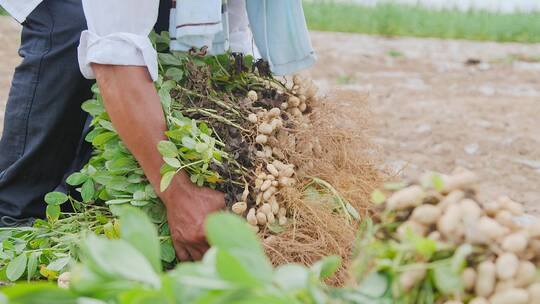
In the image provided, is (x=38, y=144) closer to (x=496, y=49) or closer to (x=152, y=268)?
(x=152, y=268)

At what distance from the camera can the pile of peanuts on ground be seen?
5.74 feet

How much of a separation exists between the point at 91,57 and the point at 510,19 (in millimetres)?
7568

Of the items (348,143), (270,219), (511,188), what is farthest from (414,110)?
(270,219)

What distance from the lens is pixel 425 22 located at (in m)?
8.57

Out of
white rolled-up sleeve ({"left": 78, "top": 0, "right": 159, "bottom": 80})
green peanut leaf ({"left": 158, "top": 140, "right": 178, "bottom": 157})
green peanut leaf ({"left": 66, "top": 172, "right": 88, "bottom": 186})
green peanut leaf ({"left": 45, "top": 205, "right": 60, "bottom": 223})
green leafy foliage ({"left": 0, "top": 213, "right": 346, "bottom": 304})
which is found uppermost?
white rolled-up sleeve ({"left": 78, "top": 0, "right": 159, "bottom": 80})

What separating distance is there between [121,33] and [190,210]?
1.21ft

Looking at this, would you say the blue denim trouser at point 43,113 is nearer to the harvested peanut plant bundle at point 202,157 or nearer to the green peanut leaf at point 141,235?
the harvested peanut plant bundle at point 202,157

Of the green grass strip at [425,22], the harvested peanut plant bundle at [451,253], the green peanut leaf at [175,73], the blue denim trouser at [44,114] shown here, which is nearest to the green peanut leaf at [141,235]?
the harvested peanut plant bundle at [451,253]

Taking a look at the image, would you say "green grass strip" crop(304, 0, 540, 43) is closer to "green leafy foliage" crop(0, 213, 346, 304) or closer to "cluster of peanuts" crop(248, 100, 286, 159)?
"cluster of peanuts" crop(248, 100, 286, 159)

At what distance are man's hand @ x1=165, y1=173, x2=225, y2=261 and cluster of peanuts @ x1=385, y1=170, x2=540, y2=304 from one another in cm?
70

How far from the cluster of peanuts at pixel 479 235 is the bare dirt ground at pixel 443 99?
98 cm

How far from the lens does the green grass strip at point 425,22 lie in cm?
805

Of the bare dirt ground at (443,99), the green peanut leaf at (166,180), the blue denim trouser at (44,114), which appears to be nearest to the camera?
the green peanut leaf at (166,180)

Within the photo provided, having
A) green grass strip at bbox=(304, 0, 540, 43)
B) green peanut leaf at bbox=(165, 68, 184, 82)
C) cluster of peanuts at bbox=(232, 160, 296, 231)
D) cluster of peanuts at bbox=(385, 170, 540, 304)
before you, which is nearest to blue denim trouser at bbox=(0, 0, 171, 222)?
green peanut leaf at bbox=(165, 68, 184, 82)
